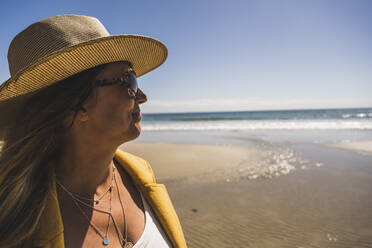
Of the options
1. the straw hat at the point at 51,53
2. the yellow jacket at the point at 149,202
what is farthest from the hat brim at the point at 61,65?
the yellow jacket at the point at 149,202

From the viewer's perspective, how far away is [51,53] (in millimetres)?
1157

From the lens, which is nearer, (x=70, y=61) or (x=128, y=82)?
(x=70, y=61)

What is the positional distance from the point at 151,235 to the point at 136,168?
558 mm

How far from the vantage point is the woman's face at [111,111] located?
58.0 inches

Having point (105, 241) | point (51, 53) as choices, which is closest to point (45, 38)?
point (51, 53)

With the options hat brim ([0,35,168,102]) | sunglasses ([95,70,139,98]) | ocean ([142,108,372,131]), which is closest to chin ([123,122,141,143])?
sunglasses ([95,70,139,98])

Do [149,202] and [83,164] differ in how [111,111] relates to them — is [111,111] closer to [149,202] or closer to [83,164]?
[83,164]

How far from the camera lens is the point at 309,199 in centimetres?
502

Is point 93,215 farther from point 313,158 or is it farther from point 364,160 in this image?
point 364,160

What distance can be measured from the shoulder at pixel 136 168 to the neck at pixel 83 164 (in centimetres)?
28

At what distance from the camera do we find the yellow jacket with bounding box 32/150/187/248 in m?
1.13

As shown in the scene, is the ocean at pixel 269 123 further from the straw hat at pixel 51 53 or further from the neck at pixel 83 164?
the straw hat at pixel 51 53

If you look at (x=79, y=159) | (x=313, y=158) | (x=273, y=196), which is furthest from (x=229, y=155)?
(x=79, y=159)

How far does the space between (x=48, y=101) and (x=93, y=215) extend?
2.57 feet
